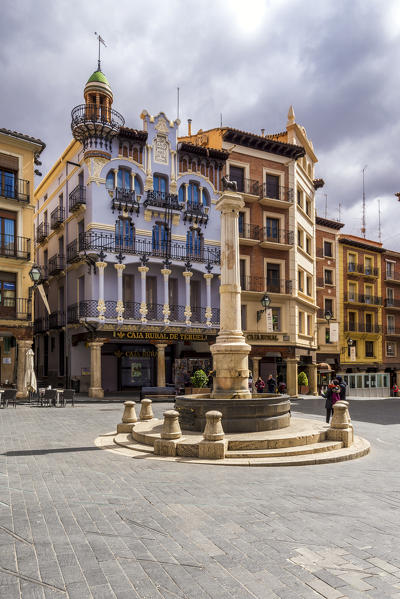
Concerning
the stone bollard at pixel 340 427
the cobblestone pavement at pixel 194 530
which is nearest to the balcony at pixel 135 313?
the cobblestone pavement at pixel 194 530

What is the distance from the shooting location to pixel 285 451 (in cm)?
941

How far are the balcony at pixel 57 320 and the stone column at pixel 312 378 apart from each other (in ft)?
60.7

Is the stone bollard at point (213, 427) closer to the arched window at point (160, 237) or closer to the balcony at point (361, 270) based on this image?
the arched window at point (160, 237)

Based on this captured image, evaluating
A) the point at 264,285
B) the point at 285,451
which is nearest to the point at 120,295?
the point at 264,285

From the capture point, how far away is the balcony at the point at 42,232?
1435 inches

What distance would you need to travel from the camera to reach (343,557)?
4680 millimetres

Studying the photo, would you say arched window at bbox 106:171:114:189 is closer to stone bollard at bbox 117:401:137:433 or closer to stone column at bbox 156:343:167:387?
stone column at bbox 156:343:167:387

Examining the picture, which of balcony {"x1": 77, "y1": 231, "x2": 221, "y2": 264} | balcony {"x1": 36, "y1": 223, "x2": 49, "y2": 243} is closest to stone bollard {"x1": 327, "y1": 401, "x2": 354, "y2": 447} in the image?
balcony {"x1": 77, "y1": 231, "x2": 221, "y2": 264}

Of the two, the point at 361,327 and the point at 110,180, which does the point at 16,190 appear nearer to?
the point at 110,180

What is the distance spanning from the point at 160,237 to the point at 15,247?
28.9 ft

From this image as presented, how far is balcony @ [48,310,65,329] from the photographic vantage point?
31925 mm

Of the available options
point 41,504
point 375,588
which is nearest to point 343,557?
point 375,588

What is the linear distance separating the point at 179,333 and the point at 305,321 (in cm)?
1121

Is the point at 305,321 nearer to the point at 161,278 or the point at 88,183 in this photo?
the point at 161,278
